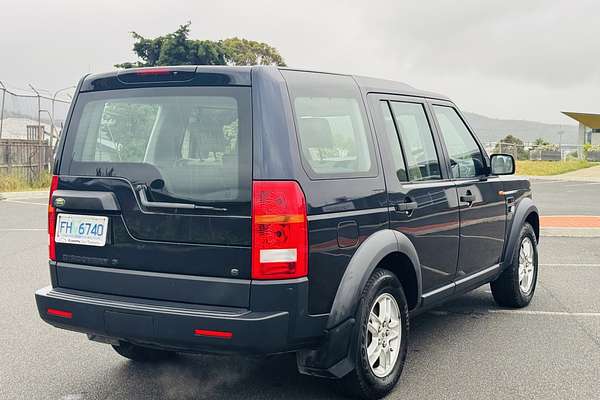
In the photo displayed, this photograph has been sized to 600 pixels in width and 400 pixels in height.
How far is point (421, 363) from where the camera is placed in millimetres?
4852

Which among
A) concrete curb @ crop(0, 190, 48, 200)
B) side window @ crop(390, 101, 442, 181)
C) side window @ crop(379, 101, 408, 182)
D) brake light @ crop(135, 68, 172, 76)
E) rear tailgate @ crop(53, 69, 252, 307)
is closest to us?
rear tailgate @ crop(53, 69, 252, 307)

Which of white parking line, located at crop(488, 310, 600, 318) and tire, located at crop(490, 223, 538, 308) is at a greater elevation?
tire, located at crop(490, 223, 538, 308)

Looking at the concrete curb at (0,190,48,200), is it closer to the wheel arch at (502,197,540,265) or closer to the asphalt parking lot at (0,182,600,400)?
the asphalt parking lot at (0,182,600,400)

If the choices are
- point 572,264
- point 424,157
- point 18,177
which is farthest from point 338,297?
point 18,177

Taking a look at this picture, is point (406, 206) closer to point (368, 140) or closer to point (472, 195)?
point (368, 140)

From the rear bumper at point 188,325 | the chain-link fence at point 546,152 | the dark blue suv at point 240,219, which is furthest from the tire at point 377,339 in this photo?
the chain-link fence at point 546,152

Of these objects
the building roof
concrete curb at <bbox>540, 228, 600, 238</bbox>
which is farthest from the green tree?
concrete curb at <bbox>540, 228, 600, 238</bbox>

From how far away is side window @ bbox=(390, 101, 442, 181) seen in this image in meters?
4.63

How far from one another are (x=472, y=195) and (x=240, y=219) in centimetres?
238

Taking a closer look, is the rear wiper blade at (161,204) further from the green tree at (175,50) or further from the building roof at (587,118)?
the building roof at (587,118)

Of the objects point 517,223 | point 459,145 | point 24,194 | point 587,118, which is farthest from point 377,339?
point 587,118

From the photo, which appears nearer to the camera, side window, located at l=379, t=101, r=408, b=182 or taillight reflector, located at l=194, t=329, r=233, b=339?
taillight reflector, located at l=194, t=329, r=233, b=339

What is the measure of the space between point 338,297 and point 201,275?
73 cm

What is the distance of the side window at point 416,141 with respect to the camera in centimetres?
463
